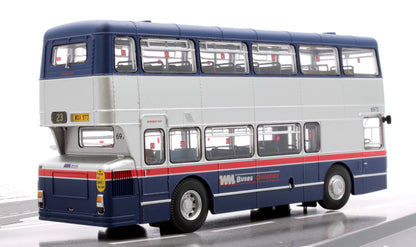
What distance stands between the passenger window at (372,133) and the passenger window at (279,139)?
2509mm

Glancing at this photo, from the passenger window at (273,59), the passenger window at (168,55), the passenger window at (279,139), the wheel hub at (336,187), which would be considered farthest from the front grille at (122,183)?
the wheel hub at (336,187)

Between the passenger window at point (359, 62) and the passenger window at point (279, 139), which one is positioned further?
the passenger window at point (359, 62)

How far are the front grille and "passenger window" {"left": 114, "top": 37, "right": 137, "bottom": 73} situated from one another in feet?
6.32

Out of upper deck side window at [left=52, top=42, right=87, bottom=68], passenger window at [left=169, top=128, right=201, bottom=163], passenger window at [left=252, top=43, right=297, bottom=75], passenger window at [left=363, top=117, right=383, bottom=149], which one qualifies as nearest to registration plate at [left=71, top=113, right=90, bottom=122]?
upper deck side window at [left=52, top=42, right=87, bottom=68]

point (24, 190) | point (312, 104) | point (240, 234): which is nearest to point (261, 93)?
point (312, 104)

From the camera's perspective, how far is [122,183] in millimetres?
16391

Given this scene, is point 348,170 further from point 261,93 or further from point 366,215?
point 261,93

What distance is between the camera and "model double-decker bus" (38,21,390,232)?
16.5 metres

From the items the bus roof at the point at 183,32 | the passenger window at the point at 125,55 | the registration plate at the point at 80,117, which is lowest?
the registration plate at the point at 80,117

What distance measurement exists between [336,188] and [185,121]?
5.01 m

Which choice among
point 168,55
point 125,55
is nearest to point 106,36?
point 125,55

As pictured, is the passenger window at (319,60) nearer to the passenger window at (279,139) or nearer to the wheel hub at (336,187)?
the passenger window at (279,139)

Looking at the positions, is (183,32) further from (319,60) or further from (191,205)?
(319,60)

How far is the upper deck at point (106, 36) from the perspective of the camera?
16312 mm
